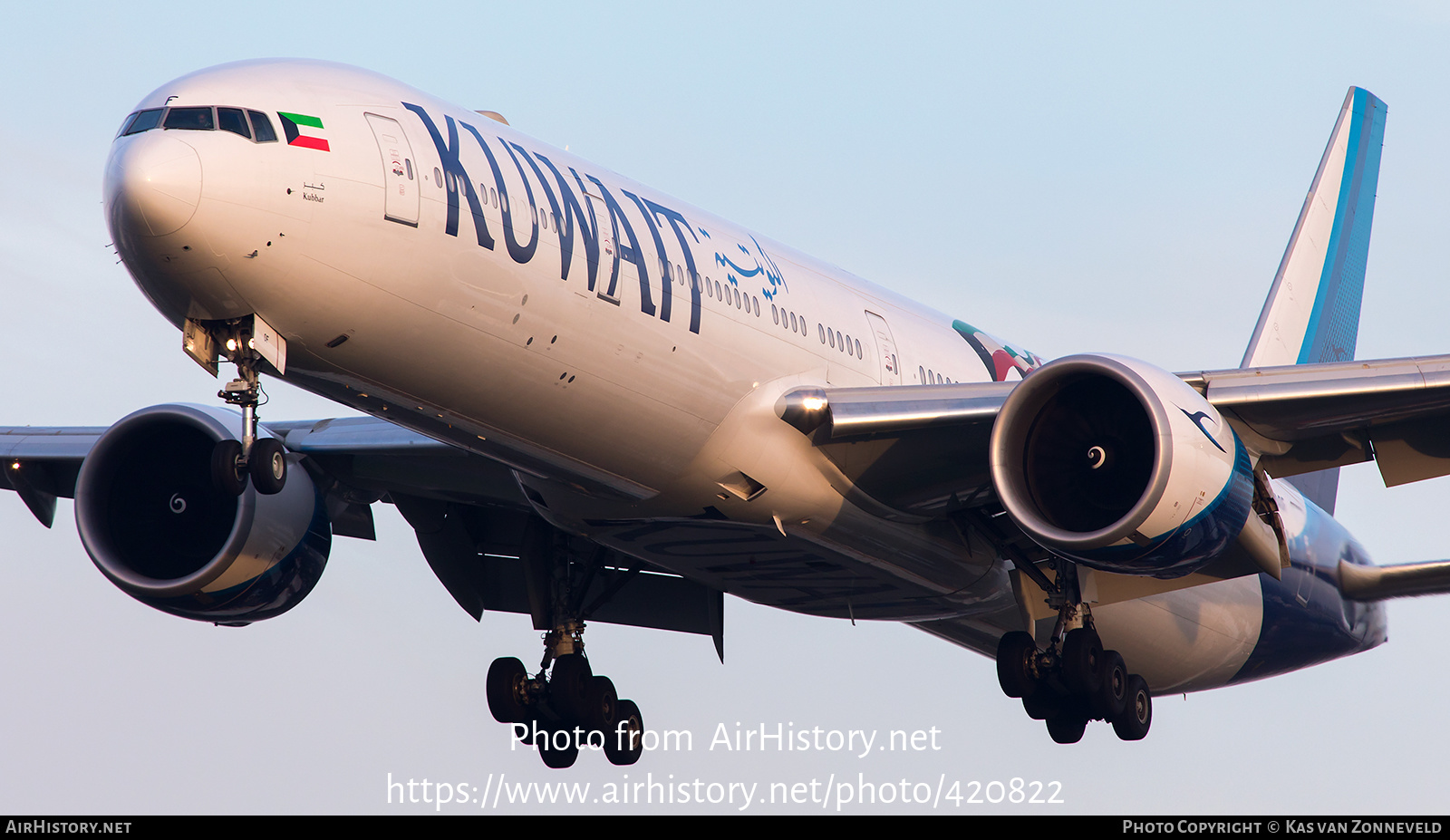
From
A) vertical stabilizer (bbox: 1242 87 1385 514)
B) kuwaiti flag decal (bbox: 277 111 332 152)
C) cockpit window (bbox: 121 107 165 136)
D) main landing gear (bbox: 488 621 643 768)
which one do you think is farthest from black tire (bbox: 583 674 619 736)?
vertical stabilizer (bbox: 1242 87 1385 514)

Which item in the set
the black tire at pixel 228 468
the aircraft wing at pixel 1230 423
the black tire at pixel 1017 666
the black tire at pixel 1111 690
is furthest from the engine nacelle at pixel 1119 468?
the black tire at pixel 228 468

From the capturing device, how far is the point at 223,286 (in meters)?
14.4

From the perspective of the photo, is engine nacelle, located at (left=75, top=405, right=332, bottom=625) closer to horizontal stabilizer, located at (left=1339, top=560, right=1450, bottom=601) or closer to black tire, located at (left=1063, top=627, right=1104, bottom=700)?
black tire, located at (left=1063, top=627, right=1104, bottom=700)

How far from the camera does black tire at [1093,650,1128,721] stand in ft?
69.2

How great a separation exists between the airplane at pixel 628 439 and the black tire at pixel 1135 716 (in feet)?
0.18

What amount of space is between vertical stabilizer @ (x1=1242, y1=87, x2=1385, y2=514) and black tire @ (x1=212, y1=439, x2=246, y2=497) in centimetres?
2019

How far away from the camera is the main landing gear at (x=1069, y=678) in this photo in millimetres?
21000

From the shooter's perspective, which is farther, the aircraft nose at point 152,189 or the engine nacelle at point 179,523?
the engine nacelle at point 179,523

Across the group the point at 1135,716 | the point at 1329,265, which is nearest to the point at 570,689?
the point at 1135,716

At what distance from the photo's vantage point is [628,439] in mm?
17578

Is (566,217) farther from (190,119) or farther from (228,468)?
(228,468)

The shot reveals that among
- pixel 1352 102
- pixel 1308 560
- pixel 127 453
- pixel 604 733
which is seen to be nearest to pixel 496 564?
pixel 604 733

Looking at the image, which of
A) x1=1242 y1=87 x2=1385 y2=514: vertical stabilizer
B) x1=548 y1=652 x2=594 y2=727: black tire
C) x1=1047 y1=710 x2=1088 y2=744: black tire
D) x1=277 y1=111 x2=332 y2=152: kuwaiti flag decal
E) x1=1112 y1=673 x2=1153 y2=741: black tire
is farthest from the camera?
x1=1242 y1=87 x2=1385 y2=514: vertical stabilizer

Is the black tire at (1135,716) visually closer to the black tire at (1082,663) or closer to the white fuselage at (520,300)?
the black tire at (1082,663)
